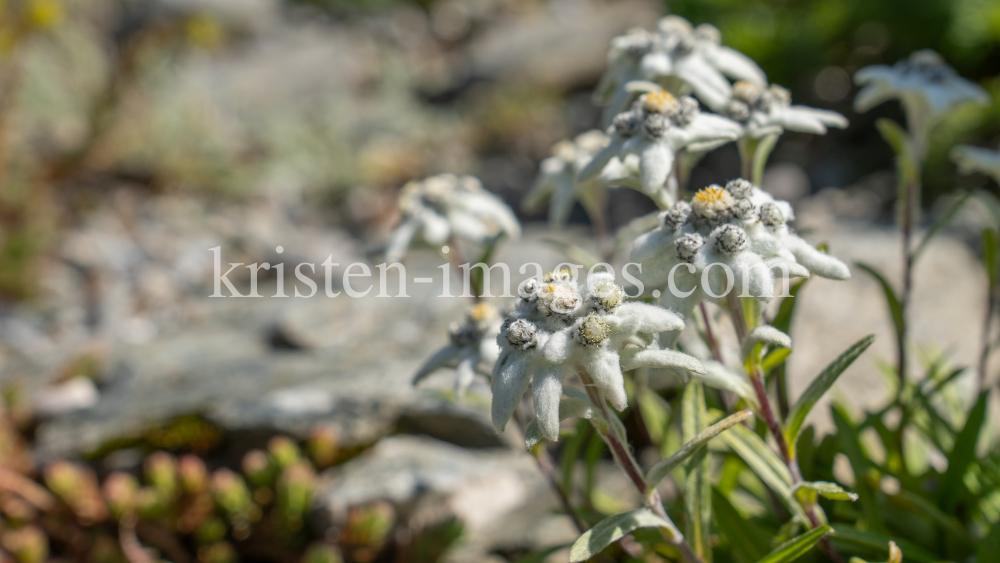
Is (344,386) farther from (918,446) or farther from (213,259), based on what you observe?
(213,259)

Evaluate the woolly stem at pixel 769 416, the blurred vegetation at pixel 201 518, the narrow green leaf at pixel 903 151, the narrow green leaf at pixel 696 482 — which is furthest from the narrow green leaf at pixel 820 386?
the blurred vegetation at pixel 201 518

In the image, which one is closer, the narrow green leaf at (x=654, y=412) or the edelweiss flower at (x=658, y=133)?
the edelweiss flower at (x=658, y=133)

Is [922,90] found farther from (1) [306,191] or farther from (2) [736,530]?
(1) [306,191]

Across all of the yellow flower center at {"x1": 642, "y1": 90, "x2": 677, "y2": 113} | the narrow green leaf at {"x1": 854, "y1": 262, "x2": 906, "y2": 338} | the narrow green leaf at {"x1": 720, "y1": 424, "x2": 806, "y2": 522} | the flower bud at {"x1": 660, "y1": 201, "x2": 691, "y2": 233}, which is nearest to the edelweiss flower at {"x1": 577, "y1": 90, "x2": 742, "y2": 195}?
the yellow flower center at {"x1": 642, "y1": 90, "x2": 677, "y2": 113}

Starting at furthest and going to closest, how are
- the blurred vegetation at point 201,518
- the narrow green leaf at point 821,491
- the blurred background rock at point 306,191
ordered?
the blurred background rock at point 306,191 < the blurred vegetation at point 201,518 < the narrow green leaf at point 821,491

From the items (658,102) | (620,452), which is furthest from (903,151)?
(620,452)

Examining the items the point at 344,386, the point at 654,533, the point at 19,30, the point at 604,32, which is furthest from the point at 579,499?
the point at 604,32

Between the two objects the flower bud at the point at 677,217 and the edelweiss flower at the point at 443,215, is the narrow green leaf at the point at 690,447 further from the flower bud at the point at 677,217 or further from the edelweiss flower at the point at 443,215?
the edelweiss flower at the point at 443,215
